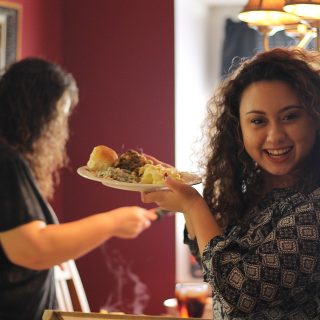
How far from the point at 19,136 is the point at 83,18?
1.75 m

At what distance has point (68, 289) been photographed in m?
2.52

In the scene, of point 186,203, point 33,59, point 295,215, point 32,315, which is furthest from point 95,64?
point 295,215

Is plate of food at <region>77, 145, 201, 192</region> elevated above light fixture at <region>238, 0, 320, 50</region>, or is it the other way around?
light fixture at <region>238, 0, 320, 50</region>

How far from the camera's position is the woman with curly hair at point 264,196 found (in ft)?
3.45

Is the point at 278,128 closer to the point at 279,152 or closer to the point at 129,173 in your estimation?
the point at 279,152

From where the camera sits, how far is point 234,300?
1.08 metres

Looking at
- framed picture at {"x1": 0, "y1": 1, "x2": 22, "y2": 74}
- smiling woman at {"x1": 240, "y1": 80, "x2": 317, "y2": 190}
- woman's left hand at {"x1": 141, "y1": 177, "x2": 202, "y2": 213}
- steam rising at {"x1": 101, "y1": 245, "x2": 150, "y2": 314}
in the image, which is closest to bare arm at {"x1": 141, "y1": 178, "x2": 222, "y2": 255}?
woman's left hand at {"x1": 141, "y1": 177, "x2": 202, "y2": 213}

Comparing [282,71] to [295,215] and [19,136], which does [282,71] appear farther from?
[19,136]

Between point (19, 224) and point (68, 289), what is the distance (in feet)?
2.75

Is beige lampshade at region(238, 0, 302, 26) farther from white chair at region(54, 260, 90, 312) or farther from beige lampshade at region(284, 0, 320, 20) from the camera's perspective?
white chair at region(54, 260, 90, 312)

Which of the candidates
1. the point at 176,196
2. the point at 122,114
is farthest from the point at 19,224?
the point at 122,114

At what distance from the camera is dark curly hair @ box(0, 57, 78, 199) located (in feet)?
6.33

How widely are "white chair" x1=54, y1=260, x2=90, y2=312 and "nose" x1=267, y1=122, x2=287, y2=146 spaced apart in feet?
4.92

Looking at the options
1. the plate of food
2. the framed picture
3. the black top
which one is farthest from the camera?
the framed picture
